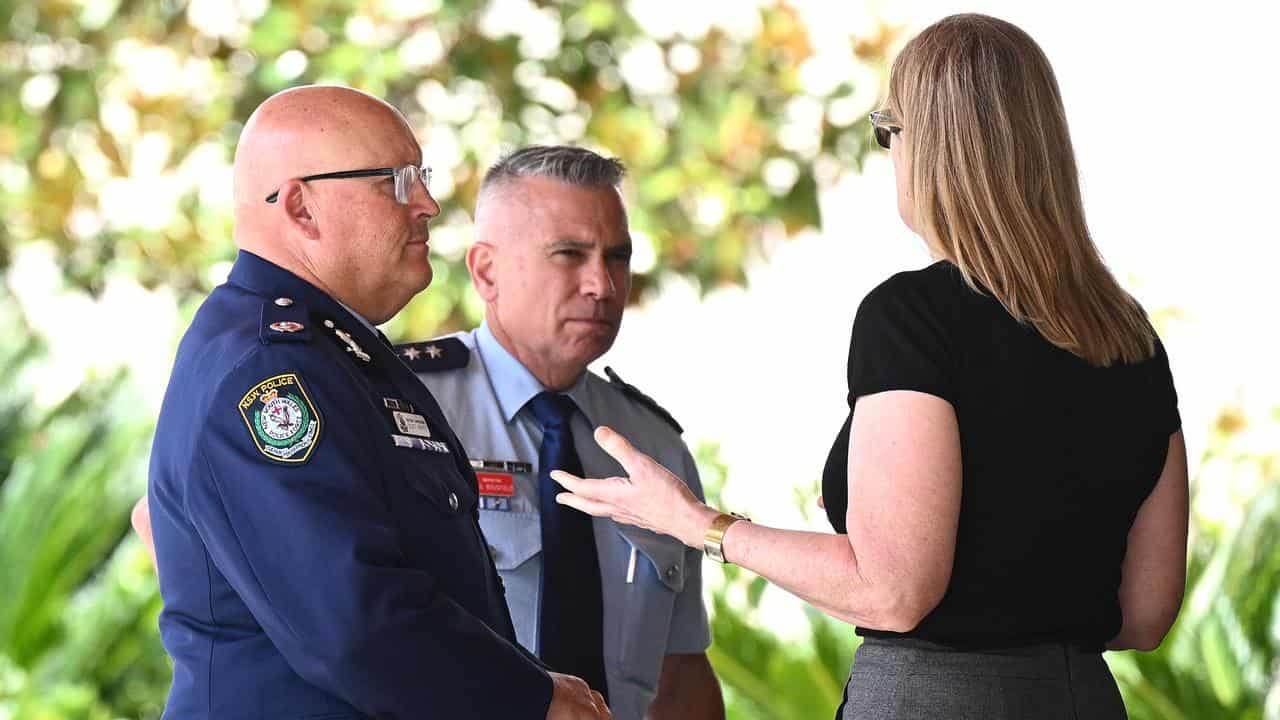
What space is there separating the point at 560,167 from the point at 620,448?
966 millimetres

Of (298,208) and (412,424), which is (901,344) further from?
(298,208)

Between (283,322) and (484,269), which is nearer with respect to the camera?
(283,322)

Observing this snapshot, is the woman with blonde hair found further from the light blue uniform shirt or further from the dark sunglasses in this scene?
the light blue uniform shirt

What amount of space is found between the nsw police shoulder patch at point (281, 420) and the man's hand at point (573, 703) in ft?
1.34

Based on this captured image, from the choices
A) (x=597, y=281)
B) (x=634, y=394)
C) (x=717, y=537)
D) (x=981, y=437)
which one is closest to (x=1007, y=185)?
(x=981, y=437)

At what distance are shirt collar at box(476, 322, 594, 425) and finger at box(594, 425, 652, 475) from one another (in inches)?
29.0

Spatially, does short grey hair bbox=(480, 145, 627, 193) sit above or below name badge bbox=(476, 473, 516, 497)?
above

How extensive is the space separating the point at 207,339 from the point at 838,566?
77 centimetres

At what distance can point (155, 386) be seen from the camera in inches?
159

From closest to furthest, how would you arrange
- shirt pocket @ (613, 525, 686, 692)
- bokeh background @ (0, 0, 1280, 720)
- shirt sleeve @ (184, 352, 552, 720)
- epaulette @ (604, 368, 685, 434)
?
shirt sleeve @ (184, 352, 552, 720) → shirt pocket @ (613, 525, 686, 692) → epaulette @ (604, 368, 685, 434) → bokeh background @ (0, 0, 1280, 720)

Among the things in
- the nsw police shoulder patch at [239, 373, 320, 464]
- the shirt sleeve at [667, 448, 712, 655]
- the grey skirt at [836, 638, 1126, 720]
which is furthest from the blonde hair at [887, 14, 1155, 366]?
the shirt sleeve at [667, 448, 712, 655]

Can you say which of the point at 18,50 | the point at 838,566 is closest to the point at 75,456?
the point at 18,50

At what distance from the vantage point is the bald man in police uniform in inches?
60.2

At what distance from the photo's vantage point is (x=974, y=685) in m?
1.68
